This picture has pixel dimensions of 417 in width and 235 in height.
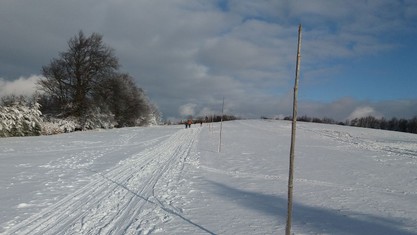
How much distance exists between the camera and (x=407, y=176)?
13.5 m

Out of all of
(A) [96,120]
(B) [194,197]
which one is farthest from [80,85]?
(B) [194,197]

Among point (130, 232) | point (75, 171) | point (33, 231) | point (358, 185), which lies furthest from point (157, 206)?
point (358, 185)

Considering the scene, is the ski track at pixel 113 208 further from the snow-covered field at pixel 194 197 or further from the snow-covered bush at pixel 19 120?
the snow-covered bush at pixel 19 120

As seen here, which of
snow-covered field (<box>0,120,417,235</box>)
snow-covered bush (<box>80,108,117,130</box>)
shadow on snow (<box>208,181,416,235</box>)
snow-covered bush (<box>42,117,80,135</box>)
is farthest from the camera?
snow-covered bush (<box>80,108,117,130</box>)

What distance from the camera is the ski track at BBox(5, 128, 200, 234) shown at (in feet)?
20.9

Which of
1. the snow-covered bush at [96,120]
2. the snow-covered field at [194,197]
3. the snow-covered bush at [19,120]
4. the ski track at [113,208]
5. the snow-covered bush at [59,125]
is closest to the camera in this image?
the ski track at [113,208]

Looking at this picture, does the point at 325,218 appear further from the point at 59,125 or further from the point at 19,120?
the point at 59,125

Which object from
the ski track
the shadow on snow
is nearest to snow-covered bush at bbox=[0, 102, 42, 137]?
the ski track

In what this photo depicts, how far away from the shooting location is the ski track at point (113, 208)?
6.38 m

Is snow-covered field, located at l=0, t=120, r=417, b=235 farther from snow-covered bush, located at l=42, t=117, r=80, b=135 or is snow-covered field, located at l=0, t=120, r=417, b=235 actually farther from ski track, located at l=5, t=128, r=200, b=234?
snow-covered bush, located at l=42, t=117, r=80, b=135

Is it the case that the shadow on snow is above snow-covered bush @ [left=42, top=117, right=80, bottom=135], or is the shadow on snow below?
below

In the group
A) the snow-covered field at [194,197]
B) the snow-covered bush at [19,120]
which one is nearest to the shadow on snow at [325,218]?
the snow-covered field at [194,197]

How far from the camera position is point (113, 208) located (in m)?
7.71

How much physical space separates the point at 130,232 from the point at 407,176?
1255cm
